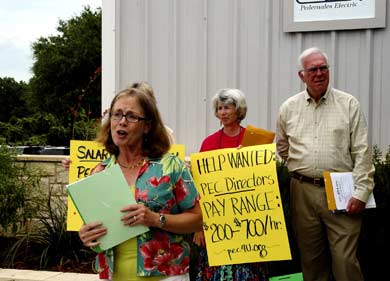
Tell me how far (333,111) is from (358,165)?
403 millimetres

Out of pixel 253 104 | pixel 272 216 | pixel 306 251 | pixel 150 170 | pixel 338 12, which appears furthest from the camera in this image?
pixel 253 104

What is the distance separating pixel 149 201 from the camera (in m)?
2.50

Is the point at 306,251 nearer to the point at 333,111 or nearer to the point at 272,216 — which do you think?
the point at 272,216

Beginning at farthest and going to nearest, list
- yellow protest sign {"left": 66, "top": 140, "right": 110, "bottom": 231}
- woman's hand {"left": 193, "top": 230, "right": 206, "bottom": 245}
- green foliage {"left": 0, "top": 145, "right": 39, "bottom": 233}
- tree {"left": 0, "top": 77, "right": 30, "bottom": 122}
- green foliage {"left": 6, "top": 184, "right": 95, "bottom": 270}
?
tree {"left": 0, "top": 77, "right": 30, "bottom": 122}
green foliage {"left": 0, "top": 145, "right": 39, "bottom": 233}
green foliage {"left": 6, "top": 184, "right": 95, "bottom": 270}
yellow protest sign {"left": 66, "top": 140, "right": 110, "bottom": 231}
woman's hand {"left": 193, "top": 230, "right": 206, "bottom": 245}

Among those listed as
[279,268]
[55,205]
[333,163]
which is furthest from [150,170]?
[55,205]

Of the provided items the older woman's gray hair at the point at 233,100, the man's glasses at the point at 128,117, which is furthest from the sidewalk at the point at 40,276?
the man's glasses at the point at 128,117

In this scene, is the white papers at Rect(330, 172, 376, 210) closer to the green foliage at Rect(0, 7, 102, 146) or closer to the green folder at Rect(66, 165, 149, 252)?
the green folder at Rect(66, 165, 149, 252)

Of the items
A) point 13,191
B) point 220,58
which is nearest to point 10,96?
point 13,191

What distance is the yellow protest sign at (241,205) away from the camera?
3838 mm

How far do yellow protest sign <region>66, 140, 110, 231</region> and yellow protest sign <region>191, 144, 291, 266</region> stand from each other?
1.02 metres

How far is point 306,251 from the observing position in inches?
162

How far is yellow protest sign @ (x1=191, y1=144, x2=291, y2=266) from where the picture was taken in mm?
3838

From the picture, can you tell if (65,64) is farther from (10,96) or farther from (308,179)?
(308,179)

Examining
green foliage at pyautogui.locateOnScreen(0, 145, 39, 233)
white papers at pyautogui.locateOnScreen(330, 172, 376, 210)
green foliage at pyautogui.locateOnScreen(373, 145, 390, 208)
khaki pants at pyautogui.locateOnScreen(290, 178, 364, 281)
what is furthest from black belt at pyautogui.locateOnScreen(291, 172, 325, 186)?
green foliage at pyautogui.locateOnScreen(0, 145, 39, 233)
